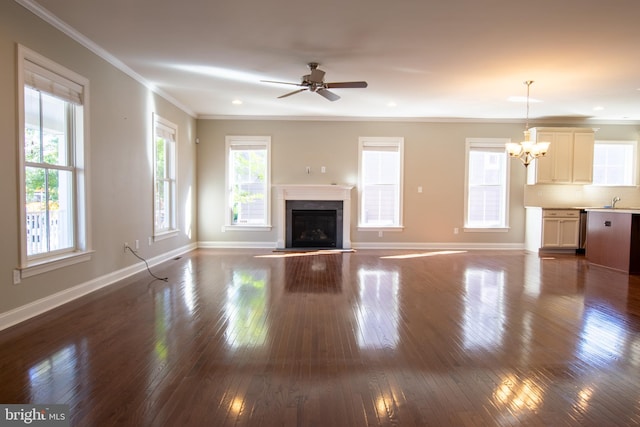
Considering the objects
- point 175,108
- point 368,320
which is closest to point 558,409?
point 368,320

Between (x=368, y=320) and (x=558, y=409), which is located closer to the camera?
(x=558, y=409)

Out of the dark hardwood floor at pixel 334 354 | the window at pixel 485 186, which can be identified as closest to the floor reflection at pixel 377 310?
the dark hardwood floor at pixel 334 354

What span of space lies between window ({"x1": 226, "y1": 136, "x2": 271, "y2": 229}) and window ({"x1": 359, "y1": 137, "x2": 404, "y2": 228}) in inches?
83.7

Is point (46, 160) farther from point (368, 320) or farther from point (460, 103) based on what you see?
point (460, 103)

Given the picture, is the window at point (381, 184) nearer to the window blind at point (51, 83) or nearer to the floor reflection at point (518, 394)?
the window blind at point (51, 83)

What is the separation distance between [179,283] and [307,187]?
3703 millimetres

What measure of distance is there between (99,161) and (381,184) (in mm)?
5428

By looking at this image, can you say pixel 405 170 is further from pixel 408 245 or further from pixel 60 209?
pixel 60 209

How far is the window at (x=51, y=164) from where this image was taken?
3266mm

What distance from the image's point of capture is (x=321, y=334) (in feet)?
9.56

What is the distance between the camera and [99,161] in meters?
4.30

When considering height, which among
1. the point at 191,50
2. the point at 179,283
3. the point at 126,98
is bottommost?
the point at 179,283

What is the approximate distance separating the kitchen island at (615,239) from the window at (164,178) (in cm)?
729

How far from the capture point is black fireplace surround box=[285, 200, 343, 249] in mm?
7777
